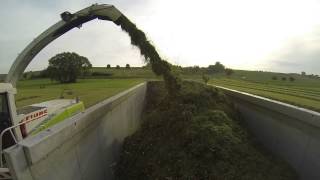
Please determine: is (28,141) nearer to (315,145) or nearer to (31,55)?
(315,145)

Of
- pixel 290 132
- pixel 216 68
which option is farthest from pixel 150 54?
pixel 216 68

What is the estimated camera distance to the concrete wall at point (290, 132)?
648 centimetres

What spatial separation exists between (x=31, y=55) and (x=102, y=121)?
11.0ft

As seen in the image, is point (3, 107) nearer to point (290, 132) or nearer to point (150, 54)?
point (290, 132)

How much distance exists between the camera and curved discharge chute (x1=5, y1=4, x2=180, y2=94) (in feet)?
34.5

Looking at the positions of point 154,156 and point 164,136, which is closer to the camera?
point 154,156

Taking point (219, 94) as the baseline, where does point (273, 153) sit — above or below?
below

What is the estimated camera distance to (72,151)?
5.94 metres

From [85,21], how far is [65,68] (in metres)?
49.0

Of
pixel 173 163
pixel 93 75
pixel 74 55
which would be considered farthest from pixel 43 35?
pixel 93 75

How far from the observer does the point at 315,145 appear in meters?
6.39

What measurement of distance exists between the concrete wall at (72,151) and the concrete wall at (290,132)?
3.67 m

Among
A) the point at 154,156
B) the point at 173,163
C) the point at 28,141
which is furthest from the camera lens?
the point at 154,156

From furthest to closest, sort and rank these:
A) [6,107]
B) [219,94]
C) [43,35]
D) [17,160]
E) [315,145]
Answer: [219,94]
[43,35]
[6,107]
[315,145]
[17,160]
